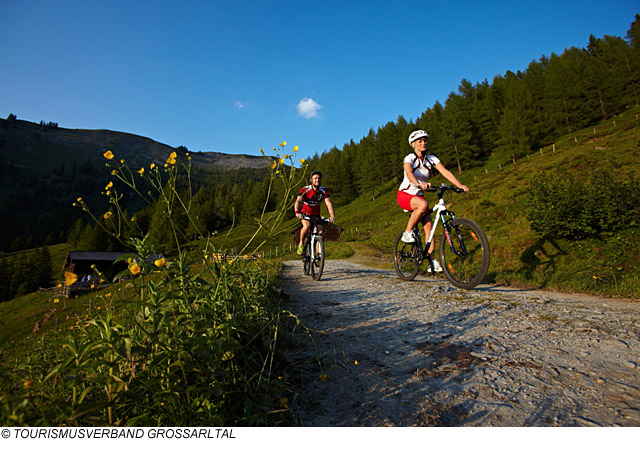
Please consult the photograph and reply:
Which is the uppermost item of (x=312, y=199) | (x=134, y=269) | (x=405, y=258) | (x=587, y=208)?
(x=312, y=199)

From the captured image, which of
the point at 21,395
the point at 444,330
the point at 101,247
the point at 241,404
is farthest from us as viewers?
the point at 101,247

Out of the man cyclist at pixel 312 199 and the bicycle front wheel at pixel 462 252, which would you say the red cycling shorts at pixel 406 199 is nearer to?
the bicycle front wheel at pixel 462 252

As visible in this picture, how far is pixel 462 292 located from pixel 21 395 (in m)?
4.94

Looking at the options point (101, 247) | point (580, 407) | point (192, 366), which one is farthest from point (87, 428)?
point (101, 247)

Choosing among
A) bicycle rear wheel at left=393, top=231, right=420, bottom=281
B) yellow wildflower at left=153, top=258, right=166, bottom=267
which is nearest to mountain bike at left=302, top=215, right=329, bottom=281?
bicycle rear wheel at left=393, top=231, right=420, bottom=281

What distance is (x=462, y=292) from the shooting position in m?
4.69

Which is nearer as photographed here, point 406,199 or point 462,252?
point 462,252

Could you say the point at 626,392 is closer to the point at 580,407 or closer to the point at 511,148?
the point at 580,407

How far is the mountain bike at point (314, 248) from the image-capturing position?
721cm

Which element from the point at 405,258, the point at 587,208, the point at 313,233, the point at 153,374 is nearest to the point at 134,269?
the point at 153,374

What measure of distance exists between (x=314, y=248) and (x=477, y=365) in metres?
5.54

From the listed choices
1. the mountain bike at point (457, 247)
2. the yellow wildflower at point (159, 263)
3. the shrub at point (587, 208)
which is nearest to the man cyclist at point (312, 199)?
the mountain bike at point (457, 247)

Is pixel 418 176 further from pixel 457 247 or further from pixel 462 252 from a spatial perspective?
pixel 462 252

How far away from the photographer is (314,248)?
7.48 m
